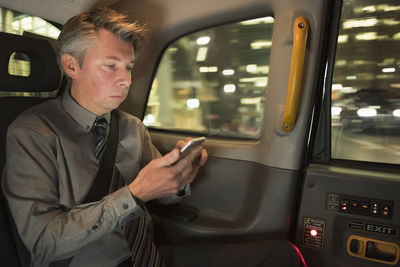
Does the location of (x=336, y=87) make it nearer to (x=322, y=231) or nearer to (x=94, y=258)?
(x=322, y=231)

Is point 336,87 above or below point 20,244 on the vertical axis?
above

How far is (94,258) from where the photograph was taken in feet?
3.81

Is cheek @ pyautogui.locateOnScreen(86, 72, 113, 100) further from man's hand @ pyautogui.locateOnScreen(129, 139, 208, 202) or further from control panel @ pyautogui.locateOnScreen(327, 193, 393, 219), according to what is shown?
control panel @ pyautogui.locateOnScreen(327, 193, 393, 219)

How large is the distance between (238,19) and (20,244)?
5.33ft

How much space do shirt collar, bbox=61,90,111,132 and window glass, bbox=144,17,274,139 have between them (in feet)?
3.15

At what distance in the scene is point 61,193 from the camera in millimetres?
1132

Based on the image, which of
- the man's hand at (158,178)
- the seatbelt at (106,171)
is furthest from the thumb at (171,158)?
the seatbelt at (106,171)

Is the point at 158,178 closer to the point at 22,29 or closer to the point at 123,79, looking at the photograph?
the point at 123,79

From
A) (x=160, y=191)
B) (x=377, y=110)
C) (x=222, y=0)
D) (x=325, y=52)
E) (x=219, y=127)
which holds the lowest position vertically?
(x=160, y=191)

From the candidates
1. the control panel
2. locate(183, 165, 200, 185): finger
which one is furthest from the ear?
the control panel

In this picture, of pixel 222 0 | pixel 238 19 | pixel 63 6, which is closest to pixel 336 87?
pixel 238 19

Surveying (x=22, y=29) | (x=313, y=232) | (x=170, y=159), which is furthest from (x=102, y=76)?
(x=313, y=232)

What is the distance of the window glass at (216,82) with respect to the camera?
1878 millimetres

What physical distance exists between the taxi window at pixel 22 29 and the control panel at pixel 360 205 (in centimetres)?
165
